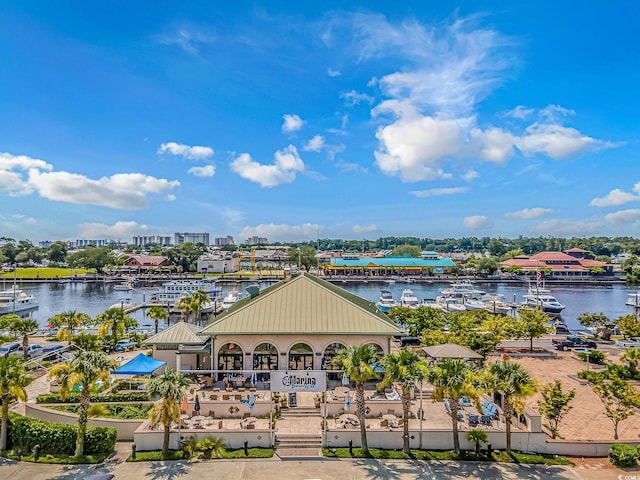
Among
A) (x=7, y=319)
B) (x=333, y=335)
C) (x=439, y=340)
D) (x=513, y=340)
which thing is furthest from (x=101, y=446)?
(x=513, y=340)

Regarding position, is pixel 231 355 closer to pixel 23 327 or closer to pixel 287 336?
pixel 287 336

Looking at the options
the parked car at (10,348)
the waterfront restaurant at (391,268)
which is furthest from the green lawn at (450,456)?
the waterfront restaurant at (391,268)

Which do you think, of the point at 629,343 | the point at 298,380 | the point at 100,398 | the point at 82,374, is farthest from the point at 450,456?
the point at 629,343

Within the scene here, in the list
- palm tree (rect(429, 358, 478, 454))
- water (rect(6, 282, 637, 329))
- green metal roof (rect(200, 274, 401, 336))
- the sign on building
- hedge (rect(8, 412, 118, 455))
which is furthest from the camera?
water (rect(6, 282, 637, 329))

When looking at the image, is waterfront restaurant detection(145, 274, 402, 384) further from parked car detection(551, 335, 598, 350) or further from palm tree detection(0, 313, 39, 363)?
parked car detection(551, 335, 598, 350)

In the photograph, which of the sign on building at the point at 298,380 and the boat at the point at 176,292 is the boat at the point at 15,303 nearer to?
the boat at the point at 176,292

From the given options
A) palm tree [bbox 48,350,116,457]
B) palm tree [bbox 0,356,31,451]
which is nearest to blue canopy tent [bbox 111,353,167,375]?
palm tree [bbox 48,350,116,457]
